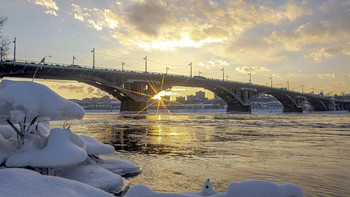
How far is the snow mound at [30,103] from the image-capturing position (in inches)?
214

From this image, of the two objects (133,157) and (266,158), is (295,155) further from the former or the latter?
(133,157)

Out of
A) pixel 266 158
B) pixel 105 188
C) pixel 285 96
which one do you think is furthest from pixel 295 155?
pixel 285 96

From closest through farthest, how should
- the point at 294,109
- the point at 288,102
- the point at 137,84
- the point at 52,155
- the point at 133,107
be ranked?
1. the point at 52,155
2. the point at 137,84
3. the point at 133,107
4. the point at 294,109
5. the point at 288,102

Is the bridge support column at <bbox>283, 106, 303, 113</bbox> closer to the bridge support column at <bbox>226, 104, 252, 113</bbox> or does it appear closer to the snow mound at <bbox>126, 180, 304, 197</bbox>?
the bridge support column at <bbox>226, 104, 252, 113</bbox>

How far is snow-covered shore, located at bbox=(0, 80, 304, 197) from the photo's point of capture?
396 centimetres

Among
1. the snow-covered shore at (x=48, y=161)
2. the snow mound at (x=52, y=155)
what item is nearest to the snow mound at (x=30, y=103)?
the snow-covered shore at (x=48, y=161)

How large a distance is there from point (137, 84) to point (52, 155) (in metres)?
71.9

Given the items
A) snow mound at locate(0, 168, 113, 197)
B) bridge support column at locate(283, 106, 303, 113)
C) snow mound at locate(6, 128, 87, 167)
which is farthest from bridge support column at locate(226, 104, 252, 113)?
snow mound at locate(0, 168, 113, 197)

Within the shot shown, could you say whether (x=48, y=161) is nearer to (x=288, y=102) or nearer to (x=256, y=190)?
(x=256, y=190)

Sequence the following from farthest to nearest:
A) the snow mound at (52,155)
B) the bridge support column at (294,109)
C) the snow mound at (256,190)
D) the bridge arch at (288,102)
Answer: the bridge support column at (294,109)
the bridge arch at (288,102)
the snow mound at (52,155)
the snow mound at (256,190)

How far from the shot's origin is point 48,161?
539 cm

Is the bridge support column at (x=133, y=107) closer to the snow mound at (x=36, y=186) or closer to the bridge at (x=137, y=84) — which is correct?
the bridge at (x=137, y=84)

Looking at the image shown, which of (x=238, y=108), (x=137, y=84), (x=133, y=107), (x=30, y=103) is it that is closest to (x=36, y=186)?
(x=30, y=103)

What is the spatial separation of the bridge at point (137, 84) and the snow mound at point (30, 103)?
42414 millimetres
